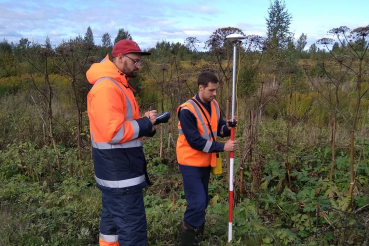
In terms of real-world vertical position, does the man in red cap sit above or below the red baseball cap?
below

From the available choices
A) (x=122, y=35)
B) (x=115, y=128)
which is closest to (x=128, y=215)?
(x=115, y=128)

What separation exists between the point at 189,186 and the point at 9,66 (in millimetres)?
15114

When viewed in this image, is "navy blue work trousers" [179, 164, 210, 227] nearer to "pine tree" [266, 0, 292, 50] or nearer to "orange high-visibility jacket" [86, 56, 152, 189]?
"orange high-visibility jacket" [86, 56, 152, 189]

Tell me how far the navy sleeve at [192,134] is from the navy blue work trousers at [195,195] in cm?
30

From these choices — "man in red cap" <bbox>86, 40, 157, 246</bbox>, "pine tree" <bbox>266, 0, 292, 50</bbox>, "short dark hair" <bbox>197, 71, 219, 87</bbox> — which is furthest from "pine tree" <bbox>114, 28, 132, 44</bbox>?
"man in red cap" <bbox>86, 40, 157, 246</bbox>

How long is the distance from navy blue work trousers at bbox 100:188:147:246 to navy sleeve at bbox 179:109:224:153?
82 cm

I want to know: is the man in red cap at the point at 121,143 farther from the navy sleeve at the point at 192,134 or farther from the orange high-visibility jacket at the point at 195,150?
the orange high-visibility jacket at the point at 195,150

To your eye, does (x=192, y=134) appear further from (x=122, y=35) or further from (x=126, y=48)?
(x=122, y=35)

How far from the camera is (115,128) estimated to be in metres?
2.57

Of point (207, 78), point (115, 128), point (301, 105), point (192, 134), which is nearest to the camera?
point (115, 128)

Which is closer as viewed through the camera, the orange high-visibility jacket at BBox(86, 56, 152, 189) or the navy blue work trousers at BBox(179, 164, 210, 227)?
the orange high-visibility jacket at BBox(86, 56, 152, 189)

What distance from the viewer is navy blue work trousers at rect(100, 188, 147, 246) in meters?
2.82

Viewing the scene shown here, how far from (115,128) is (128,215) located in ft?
2.67

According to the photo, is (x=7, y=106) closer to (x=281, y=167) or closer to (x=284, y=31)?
(x=281, y=167)
